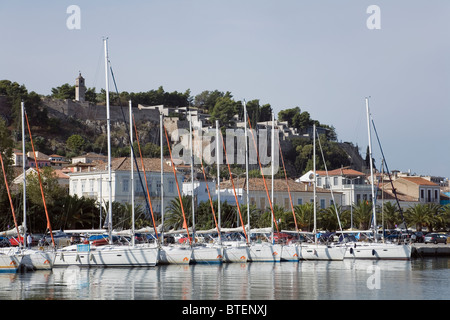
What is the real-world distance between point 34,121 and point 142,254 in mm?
102849

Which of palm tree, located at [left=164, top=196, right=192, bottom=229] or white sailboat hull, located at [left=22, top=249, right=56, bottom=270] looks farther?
palm tree, located at [left=164, top=196, right=192, bottom=229]

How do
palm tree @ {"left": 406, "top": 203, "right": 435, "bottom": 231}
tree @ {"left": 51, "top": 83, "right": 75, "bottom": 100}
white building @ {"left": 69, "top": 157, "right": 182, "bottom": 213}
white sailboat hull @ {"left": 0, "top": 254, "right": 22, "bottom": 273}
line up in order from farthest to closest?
tree @ {"left": 51, "top": 83, "right": 75, "bottom": 100}, palm tree @ {"left": 406, "top": 203, "right": 435, "bottom": 231}, white building @ {"left": 69, "top": 157, "right": 182, "bottom": 213}, white sailboat hull @ {"left": 0, "top": 254, "right": 22, "bottom": 273}

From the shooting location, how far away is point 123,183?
2820 inches

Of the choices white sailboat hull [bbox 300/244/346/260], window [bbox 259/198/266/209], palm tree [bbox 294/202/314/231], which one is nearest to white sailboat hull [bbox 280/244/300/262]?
white sailboat hull [bbox 300/244/346/260]

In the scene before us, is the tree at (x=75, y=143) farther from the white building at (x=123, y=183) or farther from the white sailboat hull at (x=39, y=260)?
the white sailboat hull at (x=39, y=260)

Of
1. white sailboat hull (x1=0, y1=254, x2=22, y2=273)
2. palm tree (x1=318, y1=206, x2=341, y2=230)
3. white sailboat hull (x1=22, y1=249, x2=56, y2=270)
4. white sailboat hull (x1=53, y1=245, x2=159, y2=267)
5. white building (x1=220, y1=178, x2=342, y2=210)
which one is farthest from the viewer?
white building (x1=220, y1=178, x2=342, y2=210)

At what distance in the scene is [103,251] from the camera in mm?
40531

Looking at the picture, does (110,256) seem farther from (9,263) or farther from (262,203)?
(262,203)

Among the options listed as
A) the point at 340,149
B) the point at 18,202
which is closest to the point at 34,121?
the point at 340,149

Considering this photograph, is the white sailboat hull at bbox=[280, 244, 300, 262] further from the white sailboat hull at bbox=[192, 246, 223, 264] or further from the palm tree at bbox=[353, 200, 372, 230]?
the palm tree at bbox=[353, 200, 372, 230]

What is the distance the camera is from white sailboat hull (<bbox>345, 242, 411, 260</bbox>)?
4750 centimetres

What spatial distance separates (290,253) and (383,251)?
5.89 metres

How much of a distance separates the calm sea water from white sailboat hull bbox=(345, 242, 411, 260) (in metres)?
2.56
